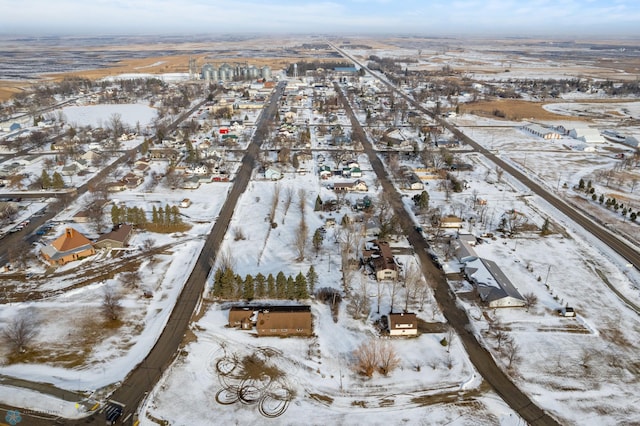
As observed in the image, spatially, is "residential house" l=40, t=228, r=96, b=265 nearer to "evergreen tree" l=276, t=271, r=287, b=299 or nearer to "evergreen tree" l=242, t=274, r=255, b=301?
"evergreen tree" l=242, t=274, r=255, b=301

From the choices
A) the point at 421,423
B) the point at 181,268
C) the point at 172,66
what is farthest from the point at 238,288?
the point at 172,66

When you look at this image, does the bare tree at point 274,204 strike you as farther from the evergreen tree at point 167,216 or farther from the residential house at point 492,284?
the residential house at point 492,284

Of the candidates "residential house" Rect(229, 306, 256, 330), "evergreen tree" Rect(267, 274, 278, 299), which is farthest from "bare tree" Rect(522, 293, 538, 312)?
"residential house" Rect(229, 306, 256, 330)

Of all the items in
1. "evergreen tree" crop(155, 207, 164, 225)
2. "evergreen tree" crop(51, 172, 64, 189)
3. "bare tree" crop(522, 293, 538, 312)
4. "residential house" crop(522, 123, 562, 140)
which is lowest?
"bare tree" crop(522, 293, 538, 312)

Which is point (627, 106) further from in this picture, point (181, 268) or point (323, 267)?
point (181, 268)

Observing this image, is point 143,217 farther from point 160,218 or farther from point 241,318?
point 241,318

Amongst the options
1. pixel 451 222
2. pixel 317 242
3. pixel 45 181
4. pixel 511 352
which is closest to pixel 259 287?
pixel 317 242

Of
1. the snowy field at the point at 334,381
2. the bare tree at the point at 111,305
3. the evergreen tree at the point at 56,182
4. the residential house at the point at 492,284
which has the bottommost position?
the snowy field at the point at 334,381

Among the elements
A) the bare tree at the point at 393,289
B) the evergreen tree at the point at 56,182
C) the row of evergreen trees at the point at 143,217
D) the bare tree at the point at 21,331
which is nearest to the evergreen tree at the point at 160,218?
the row of evergreen trees at the point at 143,217
